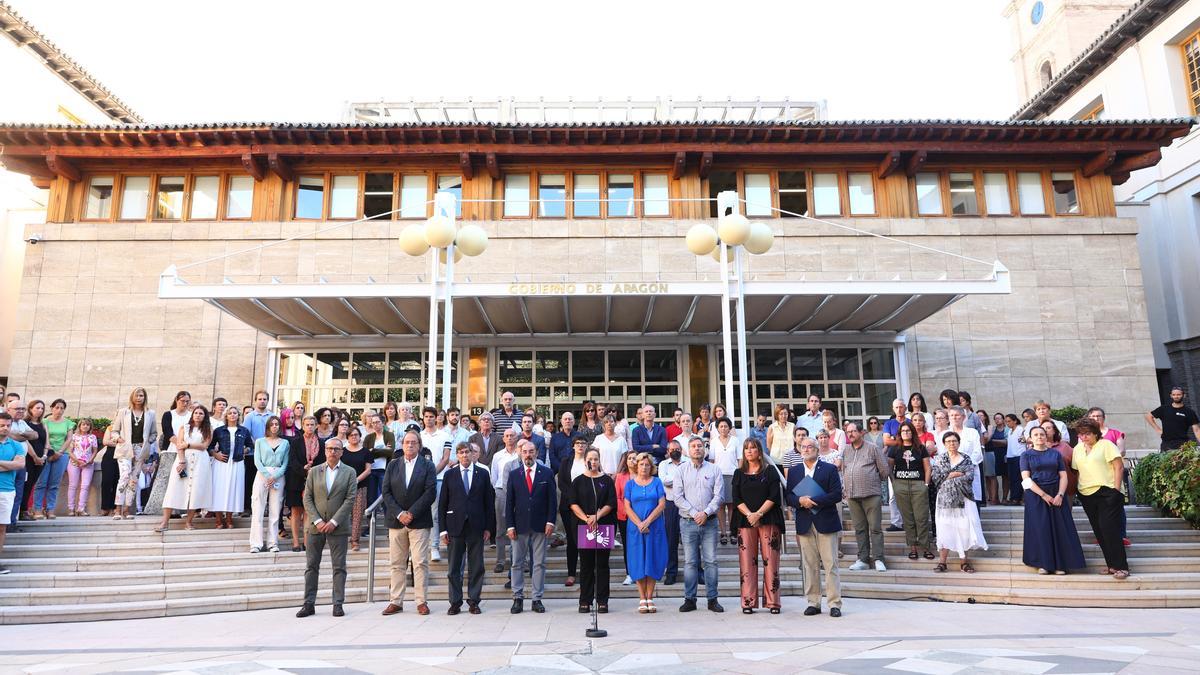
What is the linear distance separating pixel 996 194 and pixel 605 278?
10.7 metres

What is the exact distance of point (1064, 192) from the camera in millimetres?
19625

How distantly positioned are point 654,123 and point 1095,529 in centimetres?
1310

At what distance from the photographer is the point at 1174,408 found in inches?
464

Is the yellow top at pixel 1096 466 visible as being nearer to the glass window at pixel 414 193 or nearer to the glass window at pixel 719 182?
the glass window at pixel 719 182

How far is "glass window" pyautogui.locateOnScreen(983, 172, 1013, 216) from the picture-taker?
19.5 meters

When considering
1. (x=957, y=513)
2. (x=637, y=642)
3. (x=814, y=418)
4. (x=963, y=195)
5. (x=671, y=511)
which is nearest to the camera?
(x=637, y=642)

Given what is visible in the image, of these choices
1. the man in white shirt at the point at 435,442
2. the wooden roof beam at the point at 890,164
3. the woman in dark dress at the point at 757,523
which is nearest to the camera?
the woman in dark dress at the point at 757,523

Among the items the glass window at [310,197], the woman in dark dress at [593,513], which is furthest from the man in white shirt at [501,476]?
the glass window at [310,197]

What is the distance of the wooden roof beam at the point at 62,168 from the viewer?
18.4 metres

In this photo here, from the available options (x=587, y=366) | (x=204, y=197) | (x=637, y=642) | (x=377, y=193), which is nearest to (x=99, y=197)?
(x=204, y=197)

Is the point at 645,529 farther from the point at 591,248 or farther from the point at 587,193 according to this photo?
the point at 587,193

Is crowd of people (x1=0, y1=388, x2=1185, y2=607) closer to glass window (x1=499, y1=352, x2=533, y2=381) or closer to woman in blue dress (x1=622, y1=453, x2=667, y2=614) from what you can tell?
woman in blue dress (x1=622, y1=453, x2=667, y2=614)

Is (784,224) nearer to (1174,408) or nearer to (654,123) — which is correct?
A: (654,123)

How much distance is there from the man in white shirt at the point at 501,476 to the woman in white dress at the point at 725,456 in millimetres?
2756
